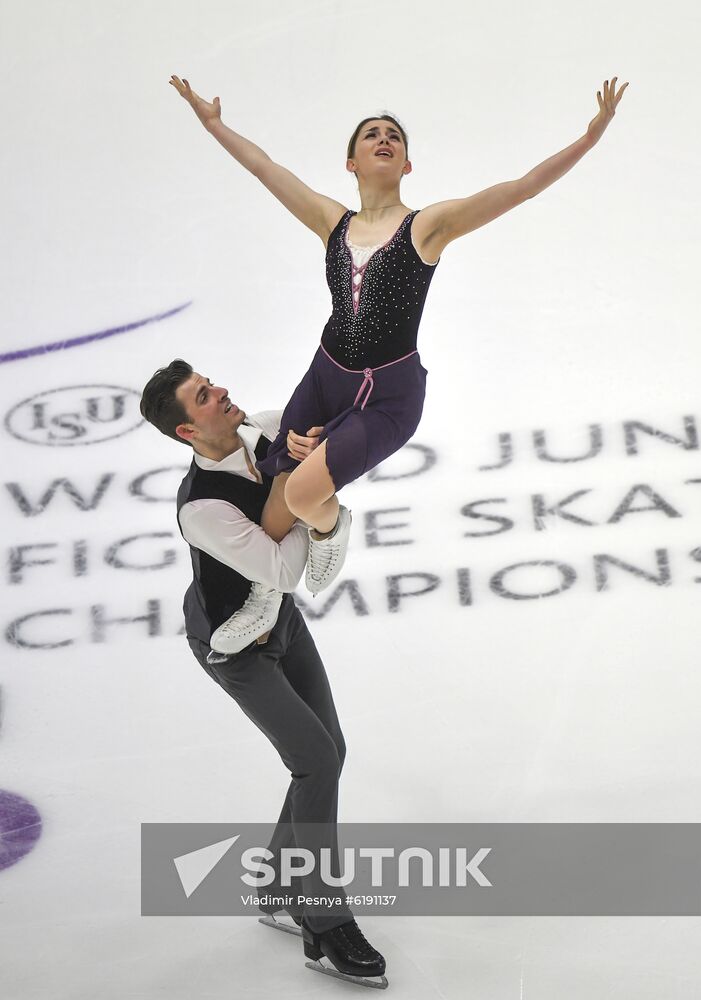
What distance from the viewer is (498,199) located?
265 centimetres

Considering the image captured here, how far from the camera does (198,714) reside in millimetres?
4188

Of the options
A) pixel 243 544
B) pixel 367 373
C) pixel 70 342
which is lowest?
pixel 243 544

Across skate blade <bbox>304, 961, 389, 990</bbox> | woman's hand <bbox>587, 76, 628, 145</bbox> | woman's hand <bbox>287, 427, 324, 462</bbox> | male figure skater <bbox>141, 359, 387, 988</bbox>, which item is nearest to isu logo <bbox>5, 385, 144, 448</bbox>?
male figure skater <bbox>141, 359, 387, 988</bbox>

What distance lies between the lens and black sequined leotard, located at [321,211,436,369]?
273 cm

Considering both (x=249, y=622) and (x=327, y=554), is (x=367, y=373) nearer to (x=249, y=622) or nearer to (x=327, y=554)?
(x=327, y=554)

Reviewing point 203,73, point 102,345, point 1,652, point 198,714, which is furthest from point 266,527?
point 203,73

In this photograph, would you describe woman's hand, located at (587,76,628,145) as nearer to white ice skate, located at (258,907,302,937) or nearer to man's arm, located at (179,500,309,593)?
man's arm, located at (179,500,309,593)

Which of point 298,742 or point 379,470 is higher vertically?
point 379,470

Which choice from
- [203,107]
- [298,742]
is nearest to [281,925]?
[298,742]

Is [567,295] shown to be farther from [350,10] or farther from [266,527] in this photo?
[266,527]

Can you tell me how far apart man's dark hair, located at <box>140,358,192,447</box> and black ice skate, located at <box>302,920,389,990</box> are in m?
1.31

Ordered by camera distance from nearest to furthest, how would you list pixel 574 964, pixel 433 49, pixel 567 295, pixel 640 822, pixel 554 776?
pixel 574 964 → pixel 640 822 → pixel 554 776 → pixel 567 295 → pixel 433 49

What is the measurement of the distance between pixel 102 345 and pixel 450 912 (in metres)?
2.96

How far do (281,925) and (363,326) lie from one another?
1.69 metres
